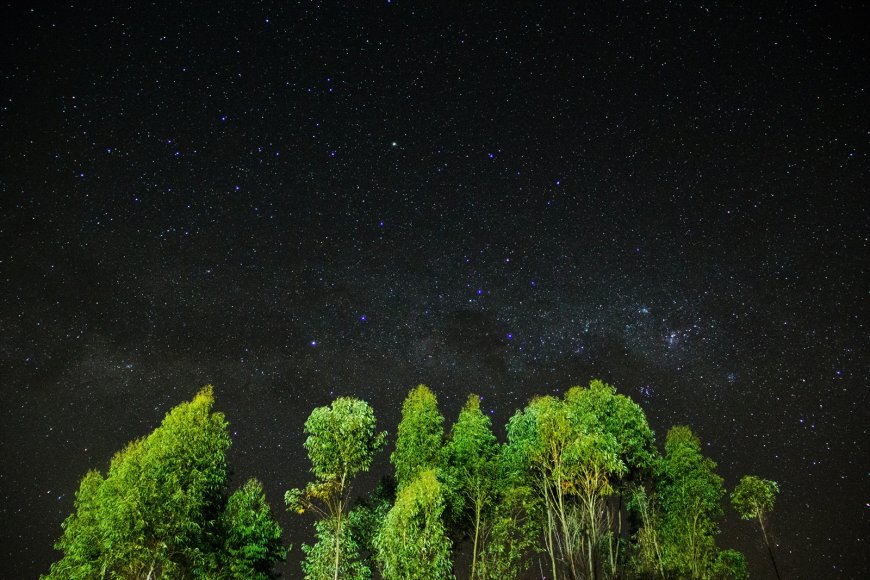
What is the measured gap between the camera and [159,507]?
18.9m

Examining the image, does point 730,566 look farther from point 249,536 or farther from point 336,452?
point 249,536

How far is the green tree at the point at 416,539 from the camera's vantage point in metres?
18.9

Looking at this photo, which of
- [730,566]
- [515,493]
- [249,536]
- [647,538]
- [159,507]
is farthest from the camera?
[730,566]

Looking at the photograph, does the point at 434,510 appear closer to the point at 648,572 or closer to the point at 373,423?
the point at 373,423

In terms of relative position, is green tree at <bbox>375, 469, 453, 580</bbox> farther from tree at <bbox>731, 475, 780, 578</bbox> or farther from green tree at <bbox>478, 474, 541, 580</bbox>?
tree at <bbox>731, 475, 780, 578</bbox>

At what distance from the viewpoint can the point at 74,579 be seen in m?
19.2

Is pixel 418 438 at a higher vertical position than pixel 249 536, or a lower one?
higher

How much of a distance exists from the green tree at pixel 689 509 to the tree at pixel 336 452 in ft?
65.0

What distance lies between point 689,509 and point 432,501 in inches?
731

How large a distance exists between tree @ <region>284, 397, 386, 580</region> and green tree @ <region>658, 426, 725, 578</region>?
65.0ft

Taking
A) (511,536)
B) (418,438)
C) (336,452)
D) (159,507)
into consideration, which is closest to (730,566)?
(511,536)

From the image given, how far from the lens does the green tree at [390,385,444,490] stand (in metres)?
24.4

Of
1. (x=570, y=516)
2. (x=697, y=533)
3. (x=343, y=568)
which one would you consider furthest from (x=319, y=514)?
(x=697, y=533)

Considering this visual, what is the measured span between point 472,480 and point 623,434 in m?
8.93
